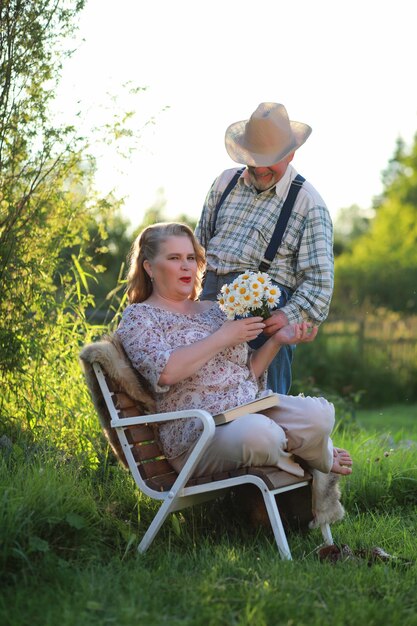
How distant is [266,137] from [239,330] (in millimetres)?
1283

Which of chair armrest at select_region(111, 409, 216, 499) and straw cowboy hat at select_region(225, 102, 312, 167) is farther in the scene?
straw cowboy hat at select_region(225, 102, 312, 167)

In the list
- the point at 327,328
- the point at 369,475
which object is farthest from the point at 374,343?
the point at 369,475

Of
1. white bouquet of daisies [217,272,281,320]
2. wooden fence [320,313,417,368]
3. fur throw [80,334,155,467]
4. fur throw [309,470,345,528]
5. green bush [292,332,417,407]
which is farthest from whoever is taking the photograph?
wooden fence [320,313,417,368]

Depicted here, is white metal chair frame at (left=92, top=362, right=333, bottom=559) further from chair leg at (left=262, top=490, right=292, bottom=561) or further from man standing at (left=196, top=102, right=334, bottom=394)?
man standing at (left=196, top=102, right=334, bottom=394)

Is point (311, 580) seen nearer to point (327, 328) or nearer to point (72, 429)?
point (72, 429)

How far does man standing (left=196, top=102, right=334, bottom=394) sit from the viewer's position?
480 cm

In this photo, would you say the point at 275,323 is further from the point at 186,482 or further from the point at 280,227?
the point at 186,482

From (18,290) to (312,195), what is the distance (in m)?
1.76

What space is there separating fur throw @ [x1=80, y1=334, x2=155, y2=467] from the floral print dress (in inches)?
1.9

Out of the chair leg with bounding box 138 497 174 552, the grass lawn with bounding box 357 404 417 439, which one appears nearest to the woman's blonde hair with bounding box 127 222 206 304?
the chair leg with bounding box 138 497 174 552

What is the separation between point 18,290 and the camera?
5.28 m

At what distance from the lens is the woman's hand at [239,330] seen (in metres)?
4.11

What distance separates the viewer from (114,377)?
4109 millimetres

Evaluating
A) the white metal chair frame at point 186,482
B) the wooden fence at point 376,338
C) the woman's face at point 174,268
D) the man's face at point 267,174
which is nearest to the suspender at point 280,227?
the man's face at point 267,174
